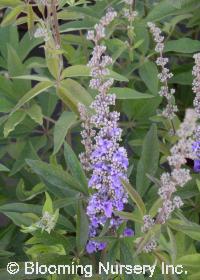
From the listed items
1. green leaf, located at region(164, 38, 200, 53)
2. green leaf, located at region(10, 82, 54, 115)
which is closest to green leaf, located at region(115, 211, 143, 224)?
green leaf, located at region(10, 82, 54, 115)

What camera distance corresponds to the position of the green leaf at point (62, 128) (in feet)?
4.81

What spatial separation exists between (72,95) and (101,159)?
0.32 meters

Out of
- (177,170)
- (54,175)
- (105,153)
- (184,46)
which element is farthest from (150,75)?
(177,170)

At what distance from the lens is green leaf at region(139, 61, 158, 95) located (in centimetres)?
189

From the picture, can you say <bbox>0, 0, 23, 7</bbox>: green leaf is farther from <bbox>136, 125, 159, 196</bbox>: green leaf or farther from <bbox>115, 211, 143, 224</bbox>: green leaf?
<bbox>115, 211, 143, 224</bbox>: green leaf

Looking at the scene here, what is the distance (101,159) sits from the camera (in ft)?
4.07

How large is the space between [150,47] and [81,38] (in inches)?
15.0

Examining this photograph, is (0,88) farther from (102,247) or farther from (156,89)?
(102,247)

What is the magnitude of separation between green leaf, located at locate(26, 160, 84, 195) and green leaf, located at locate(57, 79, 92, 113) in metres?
0.18

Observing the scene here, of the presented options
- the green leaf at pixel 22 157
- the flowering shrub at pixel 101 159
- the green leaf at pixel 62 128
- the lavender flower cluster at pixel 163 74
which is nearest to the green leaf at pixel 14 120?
the flowering shrub at pixel 101 159

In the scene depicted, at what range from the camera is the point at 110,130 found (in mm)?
1237

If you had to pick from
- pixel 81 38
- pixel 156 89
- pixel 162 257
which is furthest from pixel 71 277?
pixel 81 38

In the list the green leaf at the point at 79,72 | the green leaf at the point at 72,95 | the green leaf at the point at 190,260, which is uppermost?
the green leaf at the point at 79,72

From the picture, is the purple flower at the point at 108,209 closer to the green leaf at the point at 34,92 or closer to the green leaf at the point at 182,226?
the green leaf at the point at 182,226
